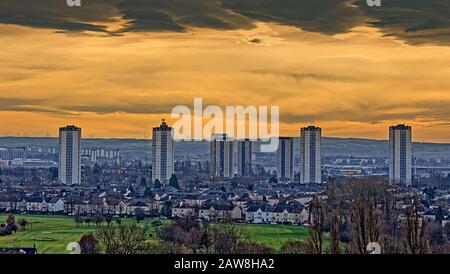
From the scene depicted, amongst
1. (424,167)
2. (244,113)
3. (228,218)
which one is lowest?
(228,218)

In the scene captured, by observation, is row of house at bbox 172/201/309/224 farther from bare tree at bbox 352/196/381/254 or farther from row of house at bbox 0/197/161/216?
bare tree at bbox 352/196/381/254

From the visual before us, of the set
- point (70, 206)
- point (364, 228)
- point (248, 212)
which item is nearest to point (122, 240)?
point (364, 228)

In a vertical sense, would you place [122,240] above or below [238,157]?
below

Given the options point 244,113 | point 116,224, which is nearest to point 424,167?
point 116,224

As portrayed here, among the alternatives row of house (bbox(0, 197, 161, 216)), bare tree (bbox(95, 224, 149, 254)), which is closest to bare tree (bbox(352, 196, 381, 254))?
bare tree (bbox(95, 224, 149, 254))

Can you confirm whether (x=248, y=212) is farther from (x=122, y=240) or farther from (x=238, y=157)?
(x=122, y=240)

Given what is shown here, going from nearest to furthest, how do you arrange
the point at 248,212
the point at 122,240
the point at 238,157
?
the point at 122,240, the point at 238,157, the point at 248,212

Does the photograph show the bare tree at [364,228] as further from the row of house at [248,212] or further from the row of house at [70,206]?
the row of house at [70,206]

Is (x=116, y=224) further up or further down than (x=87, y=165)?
further down
